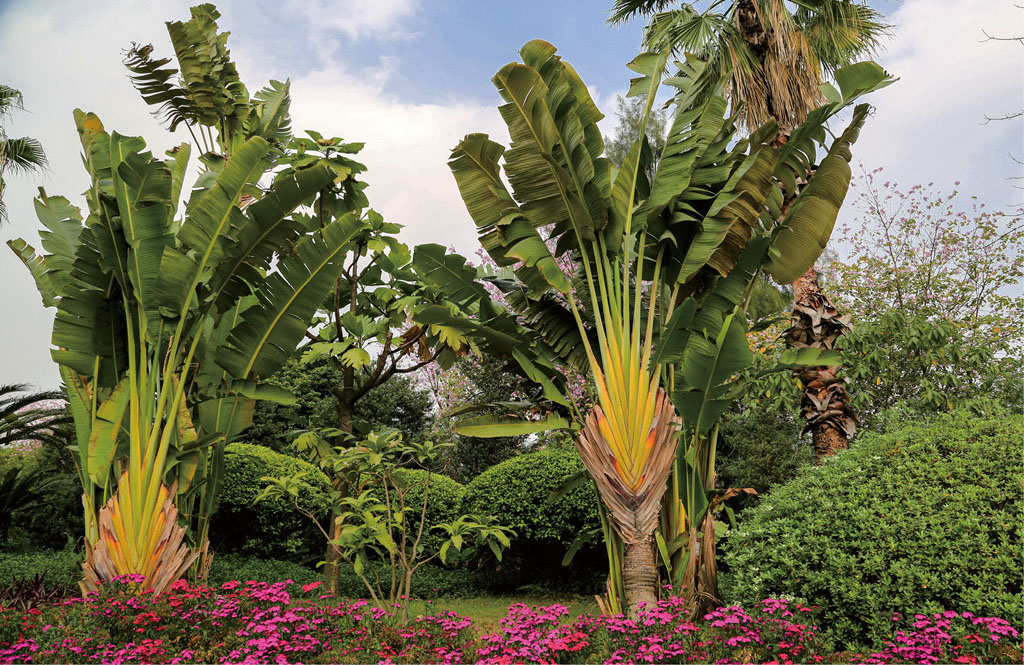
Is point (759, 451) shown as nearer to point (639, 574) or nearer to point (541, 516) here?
point (541, 516)

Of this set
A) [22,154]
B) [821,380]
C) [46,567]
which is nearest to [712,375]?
[821,380]

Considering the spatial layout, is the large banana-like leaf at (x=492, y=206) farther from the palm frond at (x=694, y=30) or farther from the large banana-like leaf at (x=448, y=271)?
the palm frond at (x=694, y=30)

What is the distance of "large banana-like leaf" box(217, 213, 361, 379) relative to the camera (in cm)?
621

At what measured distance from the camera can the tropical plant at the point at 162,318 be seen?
567cm

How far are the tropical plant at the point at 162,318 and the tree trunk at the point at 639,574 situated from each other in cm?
364

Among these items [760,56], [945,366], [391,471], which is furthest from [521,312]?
[945,366]

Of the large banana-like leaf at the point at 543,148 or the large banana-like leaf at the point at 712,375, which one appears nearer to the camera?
the large banana-like leaf at the point at 712,375

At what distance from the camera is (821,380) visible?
23.5 ft

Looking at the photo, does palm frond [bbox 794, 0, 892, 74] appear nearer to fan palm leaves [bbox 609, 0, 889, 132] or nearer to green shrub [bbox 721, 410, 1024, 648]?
fan palm leaves [bbox 609, 0, 889, 132]

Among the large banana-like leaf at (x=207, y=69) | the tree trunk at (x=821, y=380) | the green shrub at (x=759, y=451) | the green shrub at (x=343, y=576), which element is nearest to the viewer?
the tree trunk at (x=821, y=380)

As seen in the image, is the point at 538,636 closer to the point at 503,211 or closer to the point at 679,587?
the point at 679,587

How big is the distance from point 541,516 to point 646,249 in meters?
4.93

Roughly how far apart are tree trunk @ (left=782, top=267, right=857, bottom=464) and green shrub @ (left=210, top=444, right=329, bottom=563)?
7181 millimetres

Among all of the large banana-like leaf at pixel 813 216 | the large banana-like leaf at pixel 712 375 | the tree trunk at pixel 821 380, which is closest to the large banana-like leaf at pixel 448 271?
the large banana-like leaf at pixel 712 375
